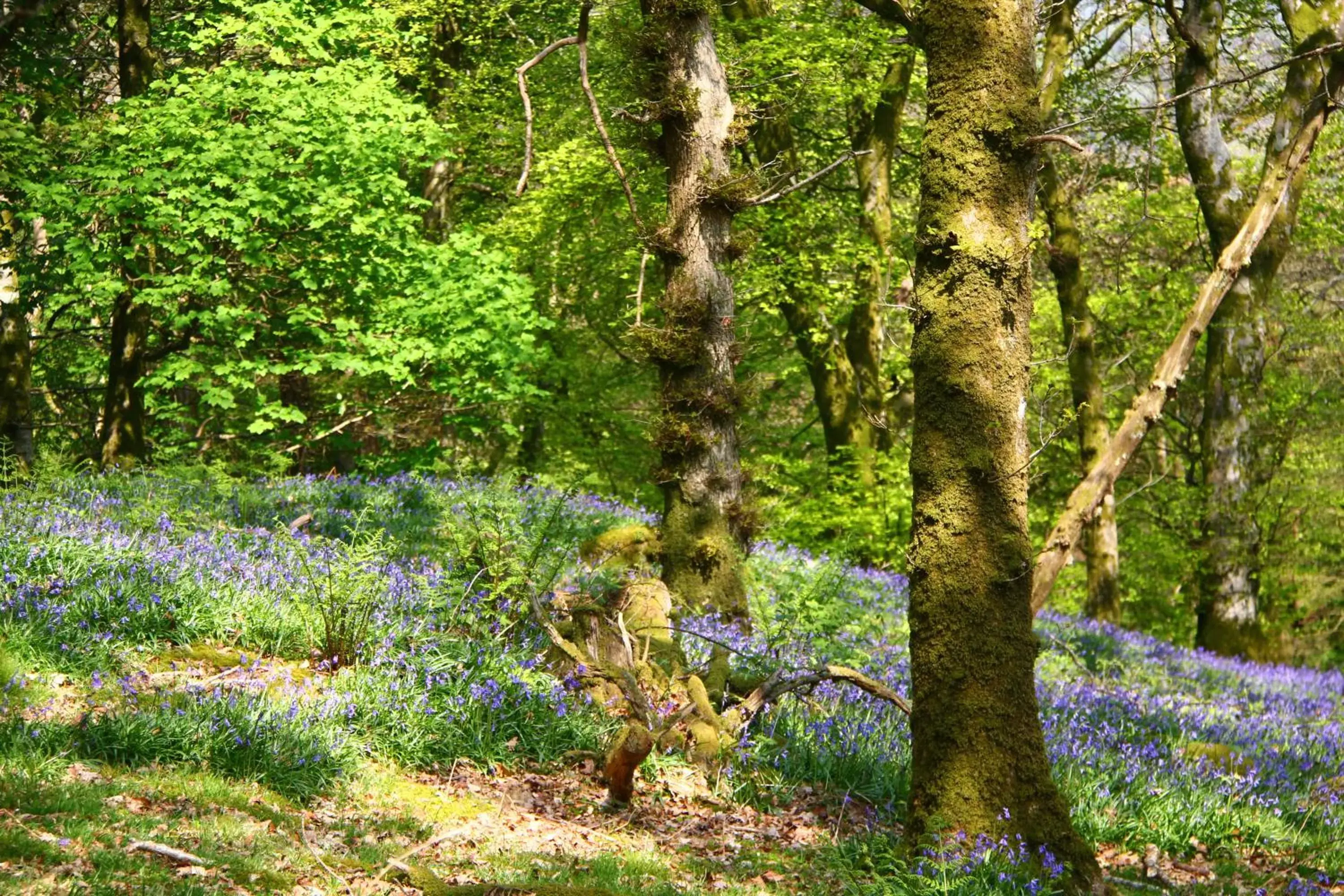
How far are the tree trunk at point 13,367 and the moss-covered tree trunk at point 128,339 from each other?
0.92 metres

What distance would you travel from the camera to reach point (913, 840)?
5129 mm

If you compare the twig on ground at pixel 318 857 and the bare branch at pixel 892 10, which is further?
the bare branch at pixel 892 10

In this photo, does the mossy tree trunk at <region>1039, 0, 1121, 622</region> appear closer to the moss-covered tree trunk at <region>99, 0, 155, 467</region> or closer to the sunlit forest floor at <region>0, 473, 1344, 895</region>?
the sunlit forest floor at <region>0, 473, 1344, 895</region>

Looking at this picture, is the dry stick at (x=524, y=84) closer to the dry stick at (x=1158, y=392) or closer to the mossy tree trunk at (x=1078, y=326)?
the dry stick at (x=1158, y=392)

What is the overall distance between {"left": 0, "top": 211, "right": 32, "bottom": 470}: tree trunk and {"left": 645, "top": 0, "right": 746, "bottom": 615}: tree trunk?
8.38 meters

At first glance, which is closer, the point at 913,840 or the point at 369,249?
the point at 913,840

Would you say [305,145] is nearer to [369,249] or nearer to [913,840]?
[369,249]

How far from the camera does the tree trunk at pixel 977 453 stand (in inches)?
200

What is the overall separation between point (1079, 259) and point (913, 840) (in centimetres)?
1193

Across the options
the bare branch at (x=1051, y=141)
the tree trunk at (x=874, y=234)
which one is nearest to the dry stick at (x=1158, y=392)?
the bare branch at (x=1051, y=141)

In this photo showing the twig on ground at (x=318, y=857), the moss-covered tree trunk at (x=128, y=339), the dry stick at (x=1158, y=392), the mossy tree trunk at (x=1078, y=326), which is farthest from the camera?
the mossy tree trunk at (x=1078, y=326)

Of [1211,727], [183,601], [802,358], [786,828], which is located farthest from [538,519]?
[802,358]

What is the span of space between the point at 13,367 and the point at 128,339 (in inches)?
65.2

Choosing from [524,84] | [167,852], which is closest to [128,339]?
[524,84]
